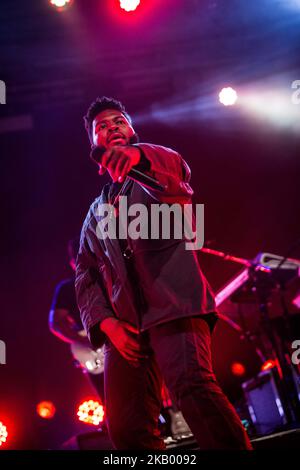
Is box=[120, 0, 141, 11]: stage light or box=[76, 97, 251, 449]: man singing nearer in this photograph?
box=[76, 97, 251, 449]: man singing

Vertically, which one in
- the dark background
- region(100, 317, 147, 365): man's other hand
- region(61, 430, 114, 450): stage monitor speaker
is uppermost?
the dark background

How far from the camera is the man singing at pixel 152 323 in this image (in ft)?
5.09

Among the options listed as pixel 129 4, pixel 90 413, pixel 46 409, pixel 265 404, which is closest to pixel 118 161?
pixel 265 404

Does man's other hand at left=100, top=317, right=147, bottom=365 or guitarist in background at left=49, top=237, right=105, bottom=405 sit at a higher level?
guitarist in background at left=49, top=237, right=105, bottom=405

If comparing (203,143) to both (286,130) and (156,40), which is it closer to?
(286,130)

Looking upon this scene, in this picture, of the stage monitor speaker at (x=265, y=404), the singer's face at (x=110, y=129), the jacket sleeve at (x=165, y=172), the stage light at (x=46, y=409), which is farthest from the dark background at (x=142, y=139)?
the jacket sleeve at (x=165, y=172)

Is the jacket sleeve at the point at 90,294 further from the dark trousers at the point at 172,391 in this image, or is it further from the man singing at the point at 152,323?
the dark trousers at the point at 172,391

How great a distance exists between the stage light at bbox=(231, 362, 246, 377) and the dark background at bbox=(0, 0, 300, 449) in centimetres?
9

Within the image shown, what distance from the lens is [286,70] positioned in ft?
20.9

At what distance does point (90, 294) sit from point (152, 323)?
47 centimetres

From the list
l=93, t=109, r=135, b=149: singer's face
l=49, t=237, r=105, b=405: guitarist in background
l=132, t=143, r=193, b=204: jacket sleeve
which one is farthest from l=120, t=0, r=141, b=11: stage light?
l=132, t=143, r=193, b=204: jacket sleeve

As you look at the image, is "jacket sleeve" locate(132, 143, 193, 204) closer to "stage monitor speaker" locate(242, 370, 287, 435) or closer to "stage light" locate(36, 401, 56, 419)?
"stage monitor speaker" locate(242, 370, 287, 435)

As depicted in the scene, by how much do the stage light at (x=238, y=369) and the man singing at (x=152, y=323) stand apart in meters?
4.82

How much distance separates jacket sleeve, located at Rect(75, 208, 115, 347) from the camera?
2006 mm
